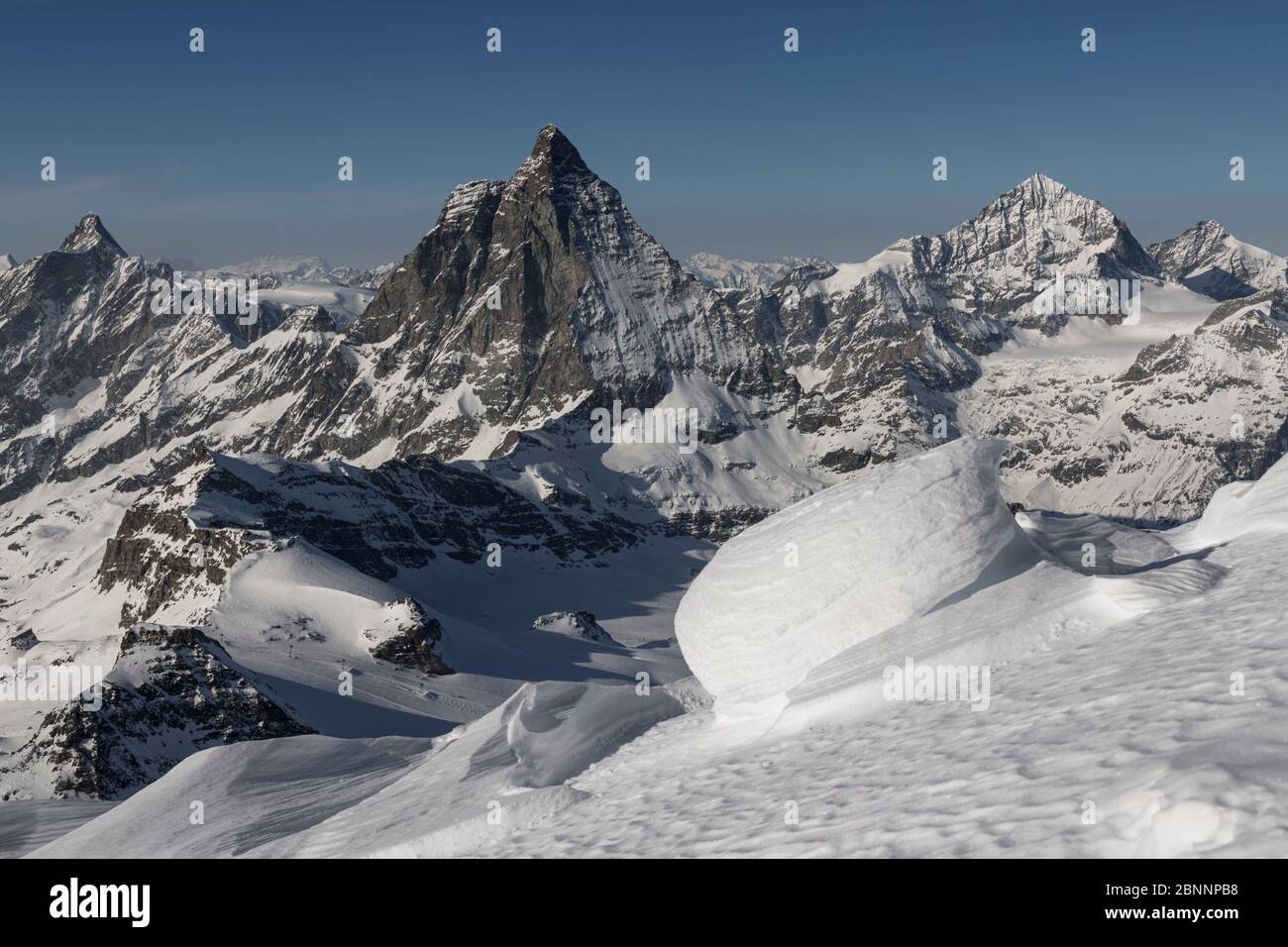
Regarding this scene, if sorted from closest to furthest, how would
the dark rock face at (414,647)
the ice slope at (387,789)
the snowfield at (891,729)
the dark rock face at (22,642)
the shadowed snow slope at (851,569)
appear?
the snowfield at (891,729), the ice slope at (387,789), the shadowed snow slope at (851,569), the dark rock face at (414,647), the dark rock face at (22,642)

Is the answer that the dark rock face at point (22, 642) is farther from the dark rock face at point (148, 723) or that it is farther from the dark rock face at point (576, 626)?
the dark rock face at point (576, 626)

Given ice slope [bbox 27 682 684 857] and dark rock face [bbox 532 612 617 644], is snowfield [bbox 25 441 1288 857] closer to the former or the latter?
ice slope [bbox 27 682 684 857]

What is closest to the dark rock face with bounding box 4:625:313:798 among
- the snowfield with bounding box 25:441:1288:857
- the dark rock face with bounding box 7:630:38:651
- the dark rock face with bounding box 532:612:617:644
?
the snowfield with bounding box 25:441:1288:857

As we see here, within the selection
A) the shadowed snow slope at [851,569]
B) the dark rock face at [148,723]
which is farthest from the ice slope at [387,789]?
the dark rock face at [148,723]

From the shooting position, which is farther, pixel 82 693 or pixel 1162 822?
pixel 82 693

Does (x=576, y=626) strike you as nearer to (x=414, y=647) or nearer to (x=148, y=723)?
(x=414, y=647)
